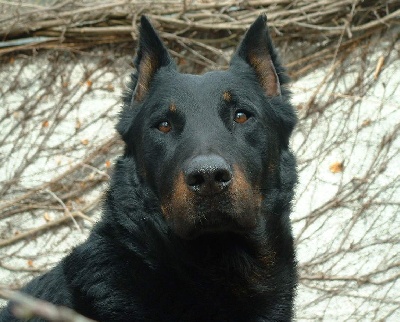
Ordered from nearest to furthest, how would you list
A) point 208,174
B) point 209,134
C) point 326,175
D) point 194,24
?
point 208,174, point 209,134, point 326,175, point 194,24

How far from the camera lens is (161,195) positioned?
3359 mm

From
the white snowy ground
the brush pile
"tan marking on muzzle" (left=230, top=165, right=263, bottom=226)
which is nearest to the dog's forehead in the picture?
"tan marking on muzzle" (left=230, top=165, right=263, bottom=226)

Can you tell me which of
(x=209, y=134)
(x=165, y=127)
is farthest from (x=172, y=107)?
(x=209, y=134)

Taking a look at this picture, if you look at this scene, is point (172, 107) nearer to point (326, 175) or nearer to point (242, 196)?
point (242, 196)

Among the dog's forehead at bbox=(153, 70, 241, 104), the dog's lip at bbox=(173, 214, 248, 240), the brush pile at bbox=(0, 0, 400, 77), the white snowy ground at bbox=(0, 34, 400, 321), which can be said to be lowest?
the white snowy ground at bbox=(0, 34, 400, 321)

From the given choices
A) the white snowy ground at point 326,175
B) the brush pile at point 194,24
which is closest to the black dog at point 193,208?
the white snowy ground at point 326,175

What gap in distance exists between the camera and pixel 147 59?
3852mm

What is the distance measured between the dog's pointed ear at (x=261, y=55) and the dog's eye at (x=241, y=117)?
1.28 ft

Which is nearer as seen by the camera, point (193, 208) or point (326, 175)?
point (193, 208)

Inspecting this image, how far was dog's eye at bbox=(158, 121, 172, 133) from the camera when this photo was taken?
11.3 ft

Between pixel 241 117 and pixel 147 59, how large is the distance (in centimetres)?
74

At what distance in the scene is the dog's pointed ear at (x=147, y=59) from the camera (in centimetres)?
379

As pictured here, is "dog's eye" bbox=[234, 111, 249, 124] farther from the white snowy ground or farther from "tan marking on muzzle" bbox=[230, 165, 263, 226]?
the white snowy ground

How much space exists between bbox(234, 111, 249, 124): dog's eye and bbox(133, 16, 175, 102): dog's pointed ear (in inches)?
23.9
